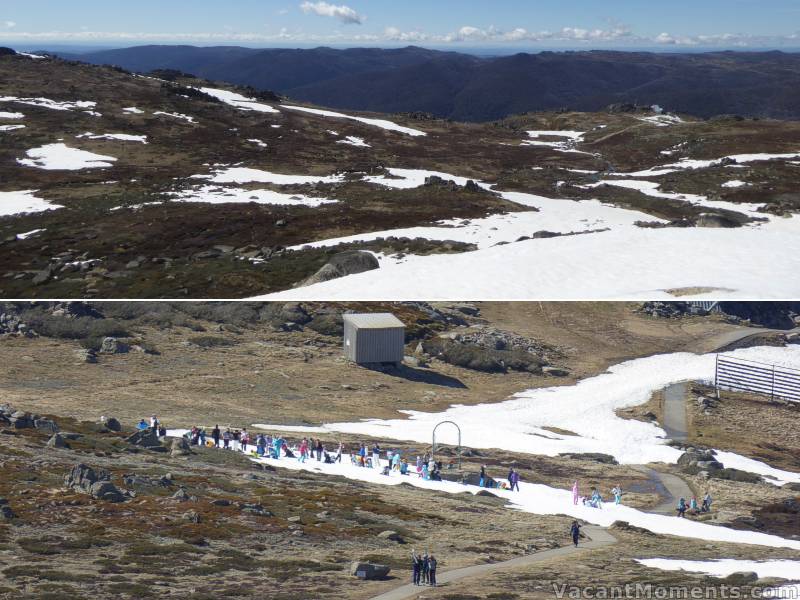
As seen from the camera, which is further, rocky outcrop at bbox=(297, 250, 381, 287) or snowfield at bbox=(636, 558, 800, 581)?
rocky outcrop at bbox=(297, 250, 381, 287)

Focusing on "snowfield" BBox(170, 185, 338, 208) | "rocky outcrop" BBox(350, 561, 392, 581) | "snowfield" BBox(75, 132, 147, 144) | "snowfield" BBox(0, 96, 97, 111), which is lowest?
"rocky outcrop" BBox(350, 561, 392, 581)

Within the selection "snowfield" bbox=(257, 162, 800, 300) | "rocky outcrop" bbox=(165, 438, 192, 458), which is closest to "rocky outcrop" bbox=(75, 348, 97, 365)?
"snowfield" bbox=(257, 162, 800, 300)

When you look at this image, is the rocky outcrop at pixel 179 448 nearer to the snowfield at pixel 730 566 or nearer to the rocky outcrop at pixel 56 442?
the rocky outcrop at pixel 56 442

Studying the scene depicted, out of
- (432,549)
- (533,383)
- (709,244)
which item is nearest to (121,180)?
(533,383)

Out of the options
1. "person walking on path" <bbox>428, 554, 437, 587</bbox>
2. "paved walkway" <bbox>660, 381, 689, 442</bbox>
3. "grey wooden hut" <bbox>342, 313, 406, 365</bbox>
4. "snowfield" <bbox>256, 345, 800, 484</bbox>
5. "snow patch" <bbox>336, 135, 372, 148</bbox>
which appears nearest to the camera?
"person walking on path" <bbox>428, 554, 437, 587</bbox>

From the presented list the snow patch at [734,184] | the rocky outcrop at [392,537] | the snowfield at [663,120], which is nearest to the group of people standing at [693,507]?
the rocky outcrop at [392,537]

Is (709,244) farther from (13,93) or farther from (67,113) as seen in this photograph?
(13,93)

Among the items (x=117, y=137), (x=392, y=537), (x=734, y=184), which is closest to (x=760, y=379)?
(x=734, y=184)

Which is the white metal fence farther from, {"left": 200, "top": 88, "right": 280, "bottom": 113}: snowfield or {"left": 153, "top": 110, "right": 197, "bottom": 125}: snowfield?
{"left": 200, "top": 88, "right": 280, "bottom": 113}: snowfield
